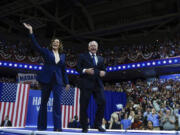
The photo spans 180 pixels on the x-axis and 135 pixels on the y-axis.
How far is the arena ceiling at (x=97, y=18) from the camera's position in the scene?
13816 millimetres

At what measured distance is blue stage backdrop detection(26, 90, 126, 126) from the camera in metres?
9.66

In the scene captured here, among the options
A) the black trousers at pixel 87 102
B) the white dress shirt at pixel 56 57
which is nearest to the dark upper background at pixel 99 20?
the white dress shirt at pixel 56 57

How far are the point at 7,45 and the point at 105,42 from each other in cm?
814

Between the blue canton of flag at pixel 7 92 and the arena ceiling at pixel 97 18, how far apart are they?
5.20 m

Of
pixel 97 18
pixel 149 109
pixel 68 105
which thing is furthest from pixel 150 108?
pixel 97 18

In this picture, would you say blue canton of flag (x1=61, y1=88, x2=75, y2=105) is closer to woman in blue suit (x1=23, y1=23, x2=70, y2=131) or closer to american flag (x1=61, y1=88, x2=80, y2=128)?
american flag (x1=61, y1=88, x2=80, y2=128)

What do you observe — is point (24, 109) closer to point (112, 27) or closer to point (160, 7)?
point (112, 27)

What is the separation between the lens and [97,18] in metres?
16.4

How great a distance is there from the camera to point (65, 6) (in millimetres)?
15008

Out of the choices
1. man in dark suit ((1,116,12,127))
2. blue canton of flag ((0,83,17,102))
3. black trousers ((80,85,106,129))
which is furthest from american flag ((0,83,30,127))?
black trousers ((80,85,106,129))

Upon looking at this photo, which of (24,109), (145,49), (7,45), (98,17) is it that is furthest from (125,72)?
(7,45)

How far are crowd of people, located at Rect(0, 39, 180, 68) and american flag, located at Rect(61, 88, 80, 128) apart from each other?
423 centimetres

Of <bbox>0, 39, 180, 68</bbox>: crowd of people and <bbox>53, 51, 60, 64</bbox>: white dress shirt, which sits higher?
<bbox>0, 39, 180, 68</bbox>: crowd of people

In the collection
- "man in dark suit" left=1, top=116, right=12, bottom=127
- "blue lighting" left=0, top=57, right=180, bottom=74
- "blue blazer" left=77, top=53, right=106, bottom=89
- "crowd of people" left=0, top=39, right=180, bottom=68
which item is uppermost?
"crowd of people" left=0, top=39, right=180, bottom=68
